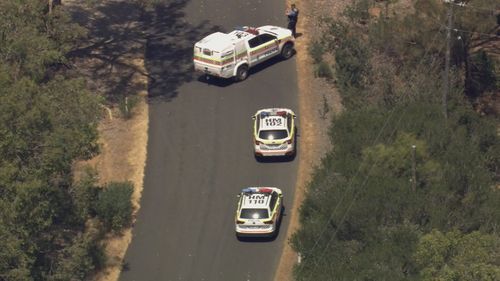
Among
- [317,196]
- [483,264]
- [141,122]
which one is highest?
[483,264]

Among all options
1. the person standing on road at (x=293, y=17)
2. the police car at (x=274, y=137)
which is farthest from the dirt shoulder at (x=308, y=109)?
the police car at (x=274, y=137)

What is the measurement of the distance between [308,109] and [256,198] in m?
9.29

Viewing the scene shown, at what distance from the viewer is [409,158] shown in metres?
34.9

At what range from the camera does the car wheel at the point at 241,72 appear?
46625 mm

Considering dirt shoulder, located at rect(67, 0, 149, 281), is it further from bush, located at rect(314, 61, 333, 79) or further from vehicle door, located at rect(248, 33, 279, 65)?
bush, located at rect(314, 61, 333, 79)

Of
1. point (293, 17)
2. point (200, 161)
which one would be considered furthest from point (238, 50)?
point (200, 161)

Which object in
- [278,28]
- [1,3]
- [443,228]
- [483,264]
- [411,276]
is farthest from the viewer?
[278,28]

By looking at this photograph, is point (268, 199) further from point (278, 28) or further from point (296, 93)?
point (278, 28)

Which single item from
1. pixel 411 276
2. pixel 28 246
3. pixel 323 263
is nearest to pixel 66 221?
pixel 28 246

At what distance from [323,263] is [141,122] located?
1624 cm

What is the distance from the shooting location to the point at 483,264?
25422mm

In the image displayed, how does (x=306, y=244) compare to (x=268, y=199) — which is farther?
(x=268, y=199)

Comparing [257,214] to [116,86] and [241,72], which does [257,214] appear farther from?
[116,86]

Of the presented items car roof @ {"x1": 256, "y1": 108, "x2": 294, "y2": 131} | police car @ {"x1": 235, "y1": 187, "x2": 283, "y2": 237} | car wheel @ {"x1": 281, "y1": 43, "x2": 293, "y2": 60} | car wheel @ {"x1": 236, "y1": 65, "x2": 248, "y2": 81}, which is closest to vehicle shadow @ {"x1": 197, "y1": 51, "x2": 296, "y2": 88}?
car wheel @ {"x1": 281, "y1": 43, "x2": 293, "y2": 60}
